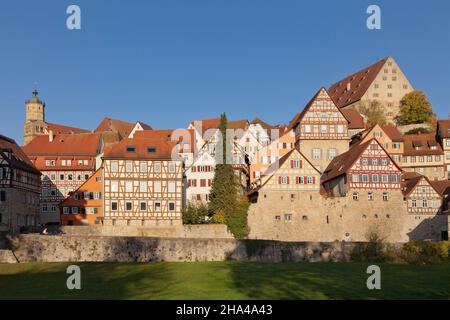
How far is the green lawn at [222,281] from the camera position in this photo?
27328mm

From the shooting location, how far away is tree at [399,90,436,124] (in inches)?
3563

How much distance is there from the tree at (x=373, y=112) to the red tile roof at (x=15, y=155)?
158 ft

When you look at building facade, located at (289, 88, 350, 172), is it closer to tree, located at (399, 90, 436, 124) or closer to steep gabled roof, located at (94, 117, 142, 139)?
tree, located at (399, 90, 436, 124)

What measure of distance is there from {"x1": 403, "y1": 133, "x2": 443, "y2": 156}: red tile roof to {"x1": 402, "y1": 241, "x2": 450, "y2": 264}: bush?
33.6 meters

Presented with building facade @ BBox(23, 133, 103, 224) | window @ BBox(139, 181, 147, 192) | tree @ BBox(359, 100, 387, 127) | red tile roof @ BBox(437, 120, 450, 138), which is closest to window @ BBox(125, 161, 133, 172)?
window @ BBox(139, 181, 147, 192)

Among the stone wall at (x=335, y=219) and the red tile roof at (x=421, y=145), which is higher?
the red tile roof at (x=421, y=145)

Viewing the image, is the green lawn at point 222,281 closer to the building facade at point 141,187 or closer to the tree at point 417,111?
the building facade at point 141,187

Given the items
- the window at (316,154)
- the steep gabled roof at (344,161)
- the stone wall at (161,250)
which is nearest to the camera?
the stone wall at (161,250)

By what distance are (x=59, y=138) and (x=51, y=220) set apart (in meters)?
12.2

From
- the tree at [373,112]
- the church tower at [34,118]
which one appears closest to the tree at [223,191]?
the tree at [373,112]
